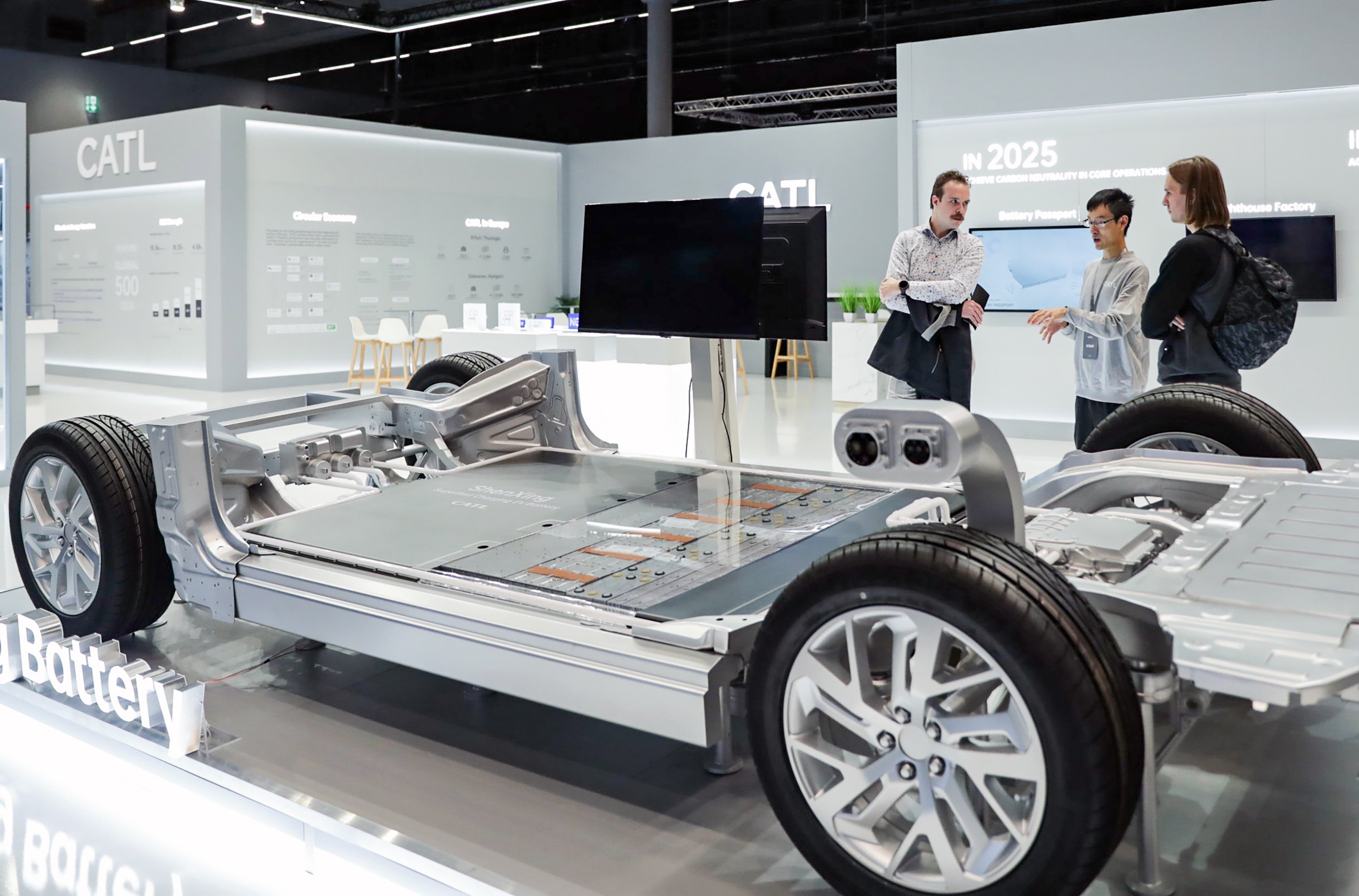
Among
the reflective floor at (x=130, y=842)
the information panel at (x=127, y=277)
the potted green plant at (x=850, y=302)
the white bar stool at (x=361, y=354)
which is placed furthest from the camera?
the information panel at (x=127, y=277)

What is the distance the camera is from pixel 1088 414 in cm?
399

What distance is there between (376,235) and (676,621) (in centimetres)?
1197

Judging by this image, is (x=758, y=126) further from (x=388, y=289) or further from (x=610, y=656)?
(x=610, y=656)

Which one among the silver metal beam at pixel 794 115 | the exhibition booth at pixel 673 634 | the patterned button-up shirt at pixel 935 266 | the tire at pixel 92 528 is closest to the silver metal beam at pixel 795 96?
the silver metal beam at pixel 794 115

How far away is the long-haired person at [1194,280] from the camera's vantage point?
3.34 m

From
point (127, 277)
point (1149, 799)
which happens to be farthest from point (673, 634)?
point (127, 277)

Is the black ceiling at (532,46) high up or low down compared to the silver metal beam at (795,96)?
up

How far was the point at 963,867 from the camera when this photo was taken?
1657 mm

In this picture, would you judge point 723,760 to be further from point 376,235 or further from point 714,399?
point 376,235

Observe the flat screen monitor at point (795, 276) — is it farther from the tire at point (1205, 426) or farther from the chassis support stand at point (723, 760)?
the chassis support stand at point (723, 760)

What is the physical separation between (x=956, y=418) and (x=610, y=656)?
763mm

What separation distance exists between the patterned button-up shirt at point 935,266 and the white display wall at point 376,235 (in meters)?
9.08

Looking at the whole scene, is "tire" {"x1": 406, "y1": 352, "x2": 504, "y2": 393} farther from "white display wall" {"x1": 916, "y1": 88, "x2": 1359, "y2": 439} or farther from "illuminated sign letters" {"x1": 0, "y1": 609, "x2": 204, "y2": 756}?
"white display wall" {"x1": 916, "y1": 88, "x2": 1359, "y2": 439}

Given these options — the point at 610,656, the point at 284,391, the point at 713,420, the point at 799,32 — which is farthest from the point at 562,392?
the point at 799,32
